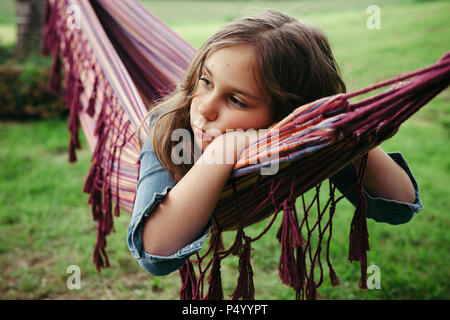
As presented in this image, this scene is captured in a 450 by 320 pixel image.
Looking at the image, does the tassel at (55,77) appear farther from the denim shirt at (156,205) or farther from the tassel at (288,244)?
the tassel at (288,244)

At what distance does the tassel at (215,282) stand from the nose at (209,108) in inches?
14.9

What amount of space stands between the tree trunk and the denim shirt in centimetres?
459

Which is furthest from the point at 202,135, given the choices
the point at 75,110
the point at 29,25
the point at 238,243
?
the point at 29,25

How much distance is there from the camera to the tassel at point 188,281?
123 centimetres

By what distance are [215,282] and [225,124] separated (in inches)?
17.7

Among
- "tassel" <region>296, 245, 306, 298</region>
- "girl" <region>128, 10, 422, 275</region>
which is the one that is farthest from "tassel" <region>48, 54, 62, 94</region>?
"tassel" <region>296, 245, 306, 298</region>

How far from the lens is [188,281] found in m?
1.26

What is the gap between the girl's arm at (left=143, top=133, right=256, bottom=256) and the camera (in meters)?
0.98

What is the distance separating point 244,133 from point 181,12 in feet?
40.9

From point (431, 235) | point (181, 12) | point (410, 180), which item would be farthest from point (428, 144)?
point (181, 12)

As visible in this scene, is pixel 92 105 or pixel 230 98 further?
pixel 92 105

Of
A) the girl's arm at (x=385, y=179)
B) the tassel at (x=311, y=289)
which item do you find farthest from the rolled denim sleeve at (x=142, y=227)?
the girl's arm at (x=385, y=179)

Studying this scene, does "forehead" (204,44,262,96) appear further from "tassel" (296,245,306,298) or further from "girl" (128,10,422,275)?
"tassel" (296,245,306,298)

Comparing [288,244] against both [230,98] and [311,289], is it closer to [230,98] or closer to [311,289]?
[311,289]
